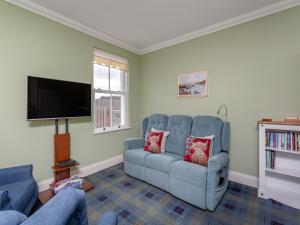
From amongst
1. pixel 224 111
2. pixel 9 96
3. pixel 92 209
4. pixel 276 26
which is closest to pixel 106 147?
pixel 92 209

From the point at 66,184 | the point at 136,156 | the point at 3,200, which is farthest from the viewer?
the point at 136,156

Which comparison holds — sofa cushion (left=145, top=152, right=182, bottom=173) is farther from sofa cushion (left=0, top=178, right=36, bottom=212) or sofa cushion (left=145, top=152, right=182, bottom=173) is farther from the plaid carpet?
sofa cushion (left=0, top=178, right=36, bottom=212)

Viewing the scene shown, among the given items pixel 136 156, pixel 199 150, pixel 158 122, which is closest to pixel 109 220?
pixel 199 150

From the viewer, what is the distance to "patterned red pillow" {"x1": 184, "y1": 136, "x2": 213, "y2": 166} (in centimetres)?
218

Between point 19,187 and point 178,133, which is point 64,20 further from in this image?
point 178,133

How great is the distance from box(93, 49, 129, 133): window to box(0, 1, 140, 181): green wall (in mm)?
220

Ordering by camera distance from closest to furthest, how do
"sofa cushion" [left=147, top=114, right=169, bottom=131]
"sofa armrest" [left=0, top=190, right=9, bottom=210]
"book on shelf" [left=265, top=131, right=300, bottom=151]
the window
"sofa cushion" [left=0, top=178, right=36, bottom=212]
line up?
1. "sofa armrest" [left=0, top=190, right=9, bottom=210]
2. "sofa cushion" [left=0, top=178, right=36, bottom=212]
3. "book on shelf" [left=265, top=131, right=300, bottom=151]
4. "sofa cushion" [left=147, top=114, right=169, bottom=131]
5. the window

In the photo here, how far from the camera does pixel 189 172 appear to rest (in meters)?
2.04

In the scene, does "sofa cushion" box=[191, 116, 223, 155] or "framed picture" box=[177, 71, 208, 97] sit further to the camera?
"framed picture" box=[177, 71, 208, 97]

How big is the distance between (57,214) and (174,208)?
174 cm

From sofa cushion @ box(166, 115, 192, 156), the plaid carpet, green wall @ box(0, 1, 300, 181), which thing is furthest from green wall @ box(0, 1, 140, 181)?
sofa cushion @ box(166, 115, 192, 156)

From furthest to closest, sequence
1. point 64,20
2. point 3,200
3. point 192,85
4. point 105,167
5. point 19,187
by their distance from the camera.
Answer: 1. point 105,167
2. point 192,85
3. point 64,20
4. point 19,187
5. point 3,200

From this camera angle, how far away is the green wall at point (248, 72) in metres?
2.20

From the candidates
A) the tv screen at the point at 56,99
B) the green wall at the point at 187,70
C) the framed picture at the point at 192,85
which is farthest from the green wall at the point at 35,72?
the framed picture at the point at 192,85
